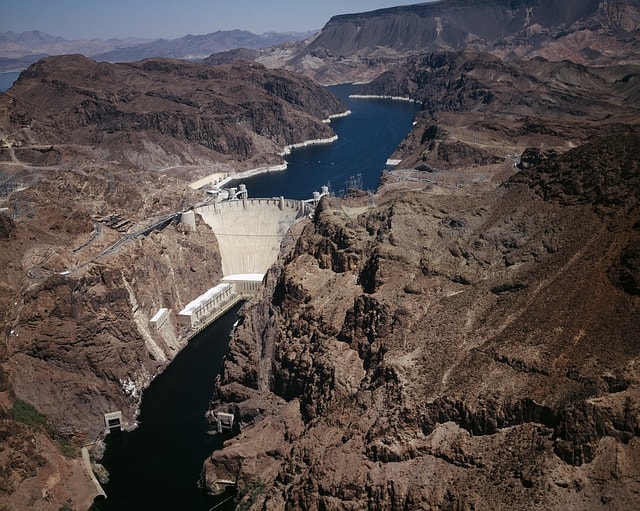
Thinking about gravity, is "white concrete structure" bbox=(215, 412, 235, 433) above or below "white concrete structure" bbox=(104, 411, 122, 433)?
above

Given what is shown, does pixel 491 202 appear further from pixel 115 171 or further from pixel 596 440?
pixel 115 171

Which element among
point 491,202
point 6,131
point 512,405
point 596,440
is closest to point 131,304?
point 491,202

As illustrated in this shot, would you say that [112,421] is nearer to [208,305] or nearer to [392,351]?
[208,305]

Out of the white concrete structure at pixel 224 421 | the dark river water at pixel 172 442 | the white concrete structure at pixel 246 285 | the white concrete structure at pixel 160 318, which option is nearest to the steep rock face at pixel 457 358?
the white concrete structure at pixel 224 421

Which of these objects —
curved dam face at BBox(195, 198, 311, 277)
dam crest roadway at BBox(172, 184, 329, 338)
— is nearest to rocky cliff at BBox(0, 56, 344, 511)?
dam crest roadway at BBox(172, 184, 329, 338)

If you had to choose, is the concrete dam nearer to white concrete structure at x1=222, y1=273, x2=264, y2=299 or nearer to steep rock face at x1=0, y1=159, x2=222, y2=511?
white concrete structure at x1=222, y1=273, x2=264, y2=299
